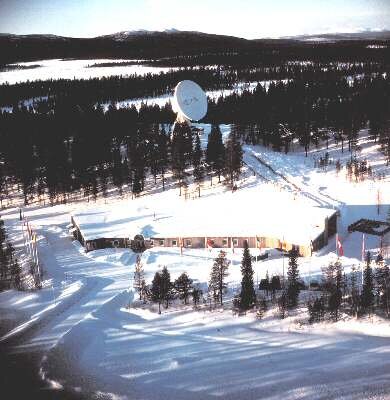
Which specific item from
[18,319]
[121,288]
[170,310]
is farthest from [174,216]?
[18,319]

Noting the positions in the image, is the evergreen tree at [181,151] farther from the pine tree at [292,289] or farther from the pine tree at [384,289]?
the pine tree at [384,289]

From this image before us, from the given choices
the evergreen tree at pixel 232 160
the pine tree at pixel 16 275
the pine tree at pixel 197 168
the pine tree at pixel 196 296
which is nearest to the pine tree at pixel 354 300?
the pine tree at pixel 196 296

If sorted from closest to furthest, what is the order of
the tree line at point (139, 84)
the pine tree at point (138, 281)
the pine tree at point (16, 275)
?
the pine tree at point (138, 281)
the pine tree at point (16, 275)
the tree line at point (139, 84)

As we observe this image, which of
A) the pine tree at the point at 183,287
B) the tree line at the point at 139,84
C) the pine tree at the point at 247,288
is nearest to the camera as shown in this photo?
the pine tree at the point at 247,288

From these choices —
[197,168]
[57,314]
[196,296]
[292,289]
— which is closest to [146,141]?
[197,168]

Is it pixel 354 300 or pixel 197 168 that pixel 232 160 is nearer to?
pixel 197 168

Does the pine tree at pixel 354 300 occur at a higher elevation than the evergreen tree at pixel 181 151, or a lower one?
lower
